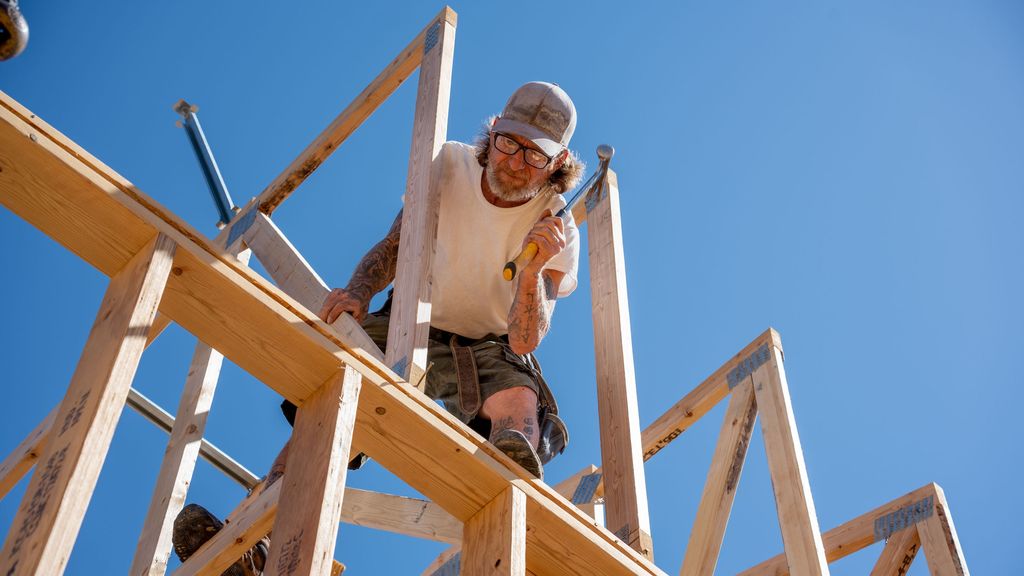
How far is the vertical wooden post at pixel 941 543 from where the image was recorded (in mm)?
5352

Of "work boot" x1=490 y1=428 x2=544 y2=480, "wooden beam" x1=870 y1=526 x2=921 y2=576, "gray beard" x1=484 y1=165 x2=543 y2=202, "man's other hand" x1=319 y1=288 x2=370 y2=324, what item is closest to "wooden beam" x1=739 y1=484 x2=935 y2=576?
"wooden beam" x1=870 y1=526 x2=921 y2=576

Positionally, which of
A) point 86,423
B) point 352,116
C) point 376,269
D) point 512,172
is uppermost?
point 352,116

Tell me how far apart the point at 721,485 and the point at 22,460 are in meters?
3.08

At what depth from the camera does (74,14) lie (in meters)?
19.2

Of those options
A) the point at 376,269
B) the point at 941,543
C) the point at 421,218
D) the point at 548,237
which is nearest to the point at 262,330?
the point at 421,218

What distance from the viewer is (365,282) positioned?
4.82 meters

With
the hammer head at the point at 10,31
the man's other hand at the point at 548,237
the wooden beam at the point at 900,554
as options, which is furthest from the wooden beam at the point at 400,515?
the hammer head at the point at 10,31

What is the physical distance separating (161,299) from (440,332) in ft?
6.60

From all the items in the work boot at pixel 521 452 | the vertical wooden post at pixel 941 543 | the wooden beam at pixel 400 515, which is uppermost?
the vertical wooden post at pixel 941 543

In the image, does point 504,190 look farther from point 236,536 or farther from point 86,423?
point 86,423

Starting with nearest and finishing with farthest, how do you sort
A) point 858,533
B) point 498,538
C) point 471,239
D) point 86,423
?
point 86,423 → point 498,538 → point 471,239 → point 858,533

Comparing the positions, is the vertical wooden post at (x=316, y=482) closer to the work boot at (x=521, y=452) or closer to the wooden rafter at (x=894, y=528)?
the work boot at (x=521, y=452)

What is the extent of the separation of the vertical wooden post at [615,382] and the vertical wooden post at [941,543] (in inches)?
62.3

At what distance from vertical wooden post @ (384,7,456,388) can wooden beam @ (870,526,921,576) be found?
280cm
